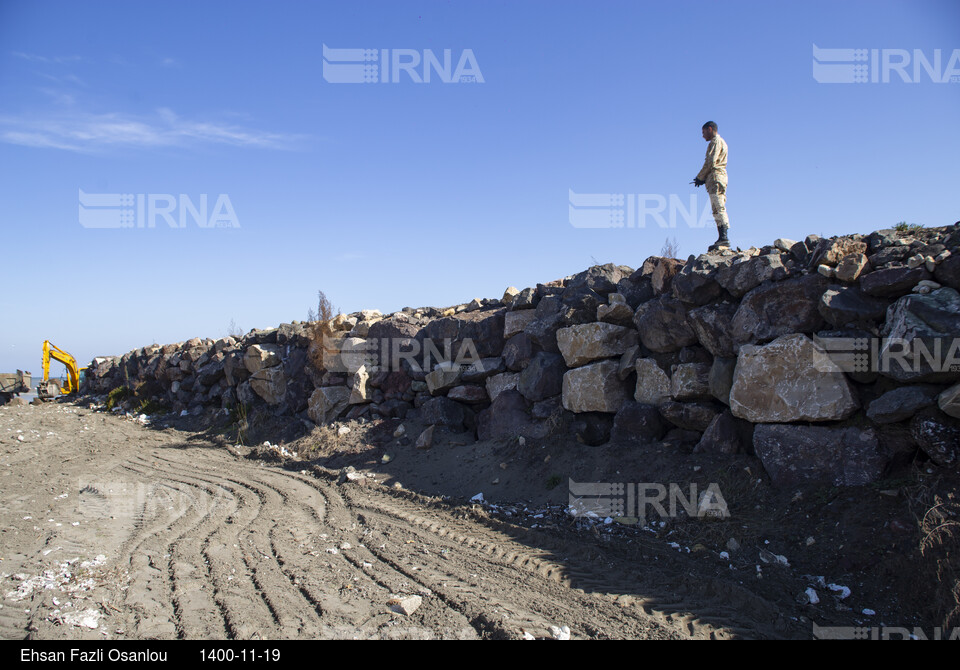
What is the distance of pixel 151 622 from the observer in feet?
12.5

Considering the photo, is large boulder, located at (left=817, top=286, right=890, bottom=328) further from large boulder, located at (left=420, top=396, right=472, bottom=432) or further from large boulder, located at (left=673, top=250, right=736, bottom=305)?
large boulder, located at (left=420, top=396, right=472, bottom=432)

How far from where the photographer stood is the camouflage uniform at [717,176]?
7832mm

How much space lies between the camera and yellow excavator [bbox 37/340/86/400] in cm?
1998

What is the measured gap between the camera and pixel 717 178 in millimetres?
7836

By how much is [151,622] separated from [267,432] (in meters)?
7.36

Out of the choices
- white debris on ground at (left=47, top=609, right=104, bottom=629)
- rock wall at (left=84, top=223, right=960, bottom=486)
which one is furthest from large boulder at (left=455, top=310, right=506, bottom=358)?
white debris on ground at (left=47, top=609, right=104, bottom=629)

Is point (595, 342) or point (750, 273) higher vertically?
point (750, 273)

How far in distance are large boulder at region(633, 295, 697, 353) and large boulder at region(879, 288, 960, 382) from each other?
2.00m

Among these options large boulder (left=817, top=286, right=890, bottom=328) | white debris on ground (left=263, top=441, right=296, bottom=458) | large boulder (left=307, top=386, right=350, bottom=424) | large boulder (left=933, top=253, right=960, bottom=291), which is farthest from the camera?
large boulder (left=307, top=386, right=350, bottom=424)

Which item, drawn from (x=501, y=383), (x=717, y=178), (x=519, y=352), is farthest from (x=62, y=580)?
(x=717, y=178)

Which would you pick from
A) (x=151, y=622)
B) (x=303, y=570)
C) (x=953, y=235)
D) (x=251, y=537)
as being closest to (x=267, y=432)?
(x=251, y=537)

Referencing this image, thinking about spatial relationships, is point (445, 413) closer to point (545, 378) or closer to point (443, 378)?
point (443, 378)

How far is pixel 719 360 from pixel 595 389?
1.61 meters
